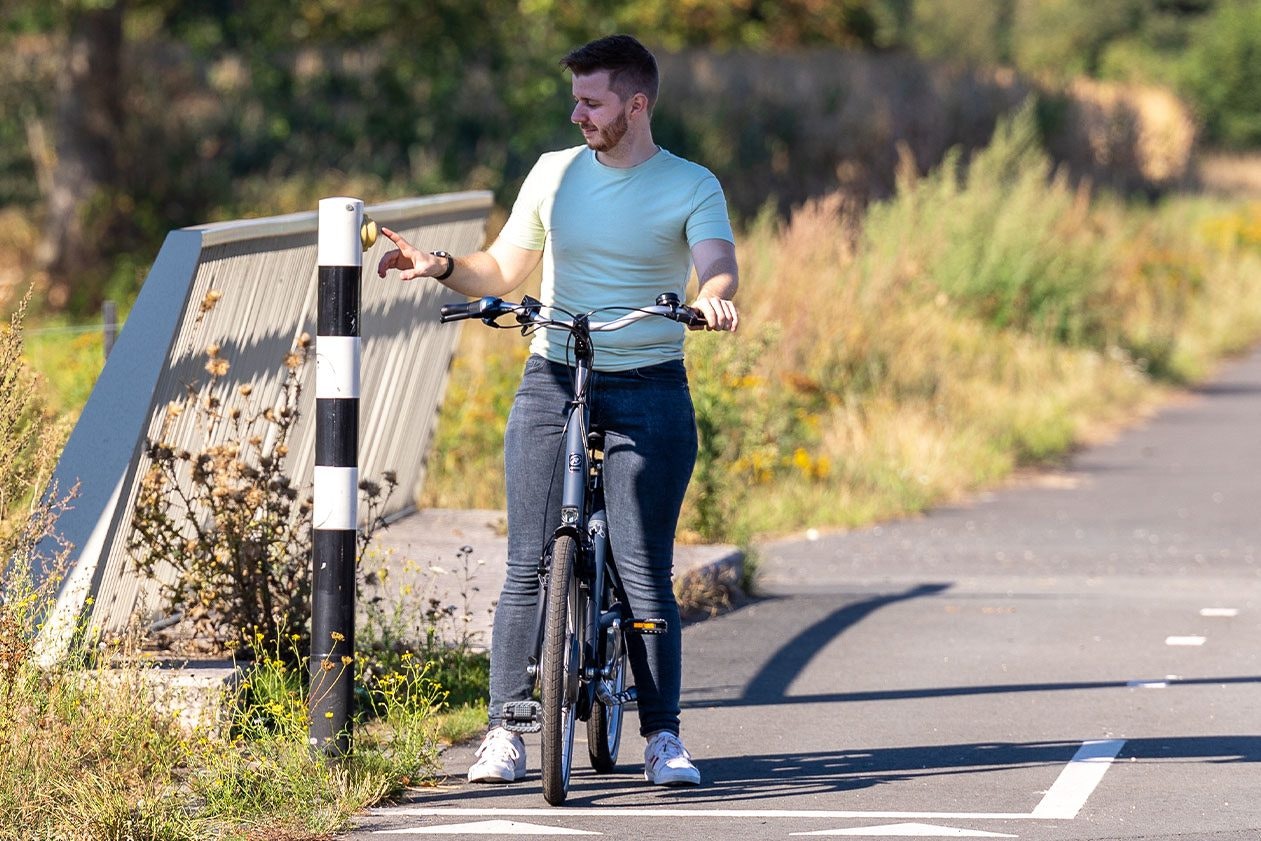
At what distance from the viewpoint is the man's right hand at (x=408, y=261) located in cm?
514

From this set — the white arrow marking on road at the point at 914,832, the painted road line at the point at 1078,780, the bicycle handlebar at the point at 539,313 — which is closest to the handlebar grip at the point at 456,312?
the bicycle handlebar at the point at 539,313

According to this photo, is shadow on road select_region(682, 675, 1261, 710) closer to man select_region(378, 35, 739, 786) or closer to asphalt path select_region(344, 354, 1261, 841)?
asphalt path select_region(344, 354, 1261, 841)

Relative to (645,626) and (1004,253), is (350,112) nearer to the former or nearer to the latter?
(1004,253)

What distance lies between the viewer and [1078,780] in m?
5.65

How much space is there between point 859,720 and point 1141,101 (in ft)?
107

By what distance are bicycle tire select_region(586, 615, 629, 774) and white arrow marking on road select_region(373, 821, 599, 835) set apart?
48 cm

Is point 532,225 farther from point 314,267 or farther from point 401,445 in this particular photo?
point 401,445

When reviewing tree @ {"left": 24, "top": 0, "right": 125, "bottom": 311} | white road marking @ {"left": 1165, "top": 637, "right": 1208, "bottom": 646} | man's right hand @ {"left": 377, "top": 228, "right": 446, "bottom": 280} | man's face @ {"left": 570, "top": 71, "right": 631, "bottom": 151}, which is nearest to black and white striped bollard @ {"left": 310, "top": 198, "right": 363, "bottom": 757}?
man's right hand @ {"left": 377, "top": 228, "right": 446, "bottom": 280}

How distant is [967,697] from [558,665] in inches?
90.4

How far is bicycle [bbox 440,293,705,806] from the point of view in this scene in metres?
5.12

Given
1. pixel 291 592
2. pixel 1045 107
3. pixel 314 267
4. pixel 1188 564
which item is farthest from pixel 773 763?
pixel 1045 107

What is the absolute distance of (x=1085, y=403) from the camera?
16.8 m

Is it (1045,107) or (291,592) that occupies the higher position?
(1045,107)

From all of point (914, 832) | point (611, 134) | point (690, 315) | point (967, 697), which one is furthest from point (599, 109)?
point (967, 697)
